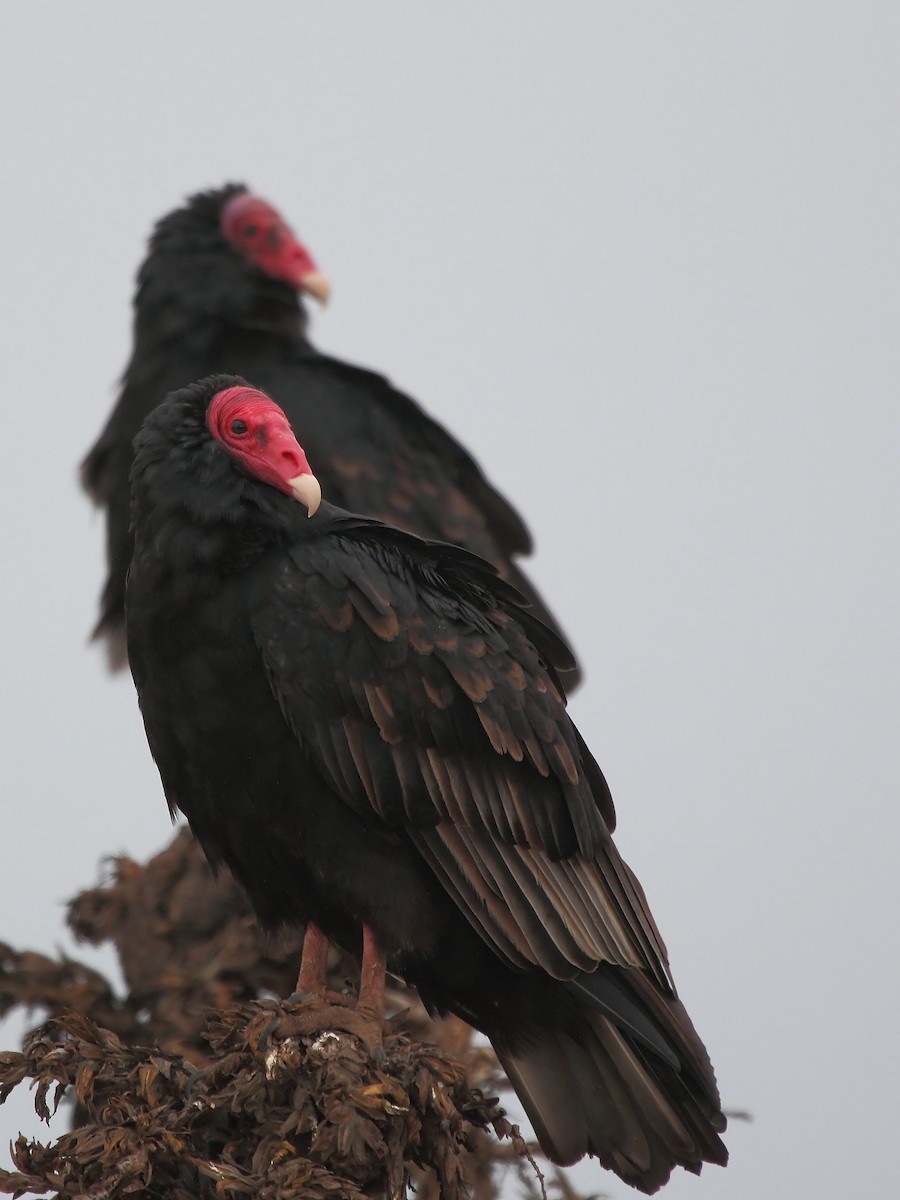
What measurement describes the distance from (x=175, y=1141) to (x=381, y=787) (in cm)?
91

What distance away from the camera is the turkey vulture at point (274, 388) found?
6.85 metres

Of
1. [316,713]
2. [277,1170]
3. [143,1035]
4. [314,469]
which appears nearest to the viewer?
[277,1170]

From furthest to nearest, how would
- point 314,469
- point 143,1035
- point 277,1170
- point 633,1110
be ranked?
1. point 314,469
2. point 143,1035
3. point 633,1110
4. point 277,1170

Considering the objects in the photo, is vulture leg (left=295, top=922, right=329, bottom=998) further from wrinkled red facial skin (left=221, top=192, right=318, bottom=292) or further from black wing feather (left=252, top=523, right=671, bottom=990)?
wrinkled red facial skin (left=221, top=192, right=318, bottom=292)

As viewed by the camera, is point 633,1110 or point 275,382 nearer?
point 633,1110

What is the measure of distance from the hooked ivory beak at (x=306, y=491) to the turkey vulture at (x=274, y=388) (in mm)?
2431

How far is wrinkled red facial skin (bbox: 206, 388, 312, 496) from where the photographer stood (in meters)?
4.27

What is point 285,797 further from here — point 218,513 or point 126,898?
point 126,898

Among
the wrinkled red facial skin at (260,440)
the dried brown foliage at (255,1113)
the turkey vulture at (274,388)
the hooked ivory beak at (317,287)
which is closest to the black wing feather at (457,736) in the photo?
the wrinkled red facial skin at (260,440)

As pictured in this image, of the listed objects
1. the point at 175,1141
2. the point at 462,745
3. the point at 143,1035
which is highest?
the point at 462,745

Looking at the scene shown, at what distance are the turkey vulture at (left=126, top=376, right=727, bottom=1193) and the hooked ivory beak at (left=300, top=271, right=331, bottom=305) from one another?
296cm

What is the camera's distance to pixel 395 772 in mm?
4176

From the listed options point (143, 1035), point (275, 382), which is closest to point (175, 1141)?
point (143, 1035)

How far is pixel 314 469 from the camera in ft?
21.8
